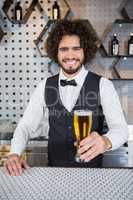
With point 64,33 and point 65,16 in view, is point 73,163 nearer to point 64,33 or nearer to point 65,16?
point 64,33

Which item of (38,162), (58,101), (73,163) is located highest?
(58,101)

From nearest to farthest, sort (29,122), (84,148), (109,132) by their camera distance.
A: (84,148) → (109,132) → (29,122)

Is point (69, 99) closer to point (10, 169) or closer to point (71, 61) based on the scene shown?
point (71, 61)

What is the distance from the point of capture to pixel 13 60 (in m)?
4.16

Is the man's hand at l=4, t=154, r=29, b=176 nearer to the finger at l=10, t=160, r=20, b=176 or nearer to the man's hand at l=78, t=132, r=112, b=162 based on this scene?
the finger at l=10, t=160, r=20, b=176

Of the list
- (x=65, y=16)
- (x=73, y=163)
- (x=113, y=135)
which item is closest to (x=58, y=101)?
(x=73, y=163)

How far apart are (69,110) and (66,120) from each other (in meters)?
0.08

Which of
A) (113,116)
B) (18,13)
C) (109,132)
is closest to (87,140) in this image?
Answer: (109,132)

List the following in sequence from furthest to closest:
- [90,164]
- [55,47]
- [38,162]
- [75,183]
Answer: [38,162] → [55,47] → [90,164] → [75,183]

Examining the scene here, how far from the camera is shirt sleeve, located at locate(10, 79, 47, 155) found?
184 cm

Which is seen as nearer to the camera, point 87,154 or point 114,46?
point 87,154

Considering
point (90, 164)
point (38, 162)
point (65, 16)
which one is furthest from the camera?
point (65, 16)

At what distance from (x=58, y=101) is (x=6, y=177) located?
1090 mm

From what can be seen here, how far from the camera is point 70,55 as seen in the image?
2.16 metres
